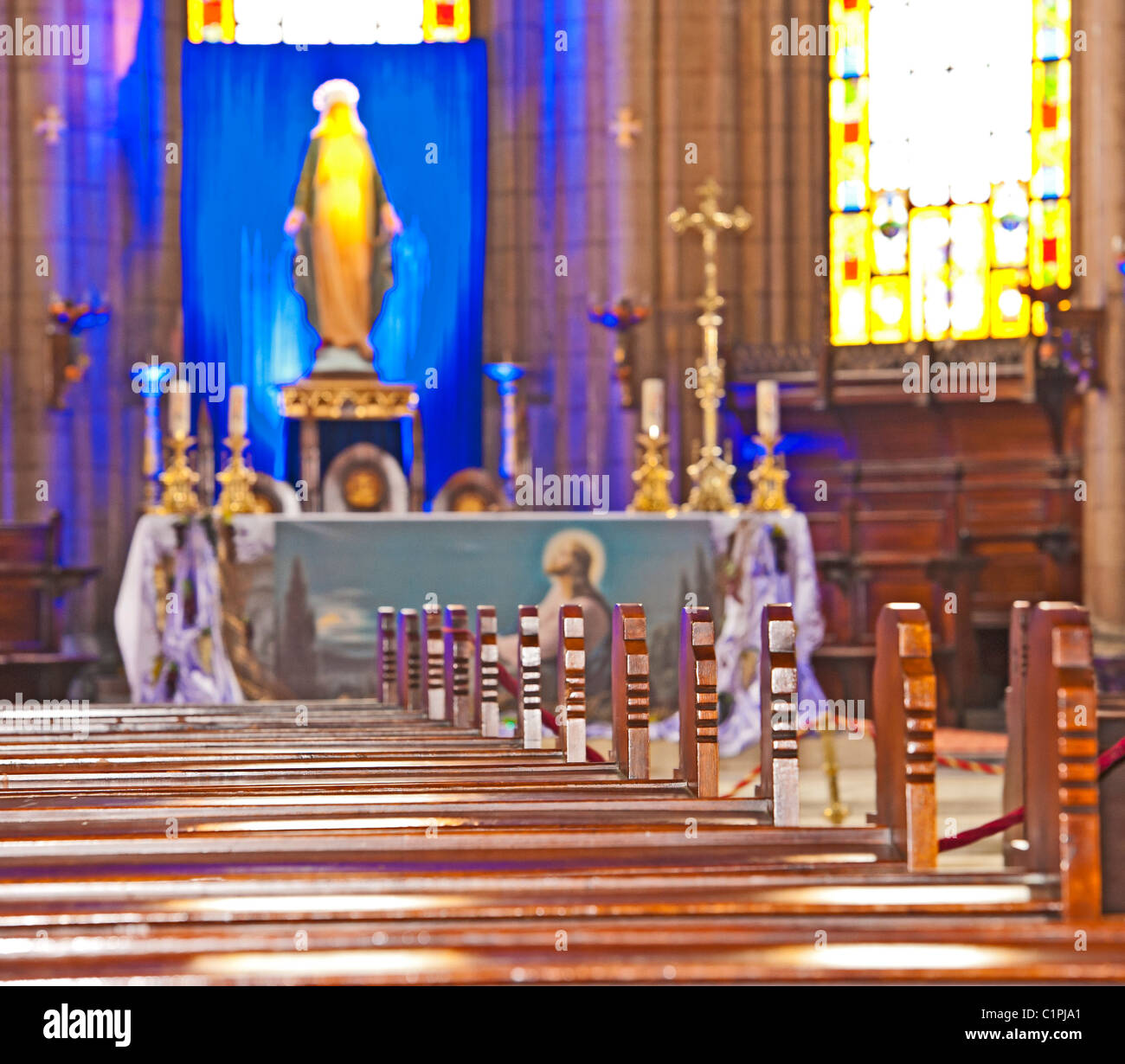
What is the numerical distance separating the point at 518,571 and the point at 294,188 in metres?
5.41

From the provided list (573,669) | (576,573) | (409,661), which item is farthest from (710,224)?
(573,669)

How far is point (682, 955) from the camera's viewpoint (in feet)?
8.59

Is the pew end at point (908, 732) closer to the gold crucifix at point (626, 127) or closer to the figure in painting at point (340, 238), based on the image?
the figure in painting at point (340, 238)

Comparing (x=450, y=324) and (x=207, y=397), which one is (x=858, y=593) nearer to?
(x=450, y=324)

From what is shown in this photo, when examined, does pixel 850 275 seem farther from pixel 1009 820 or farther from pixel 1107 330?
pixel 1009 820

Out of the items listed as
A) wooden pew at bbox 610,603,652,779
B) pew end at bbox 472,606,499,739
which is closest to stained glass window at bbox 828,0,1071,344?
pew end at bbox 472,606,499,739

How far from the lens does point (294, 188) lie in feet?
47.4

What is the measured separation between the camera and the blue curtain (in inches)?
Result: 563

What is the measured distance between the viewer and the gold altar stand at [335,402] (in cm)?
1207

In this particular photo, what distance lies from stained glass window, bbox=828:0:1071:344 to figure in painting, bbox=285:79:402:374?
3.84 m

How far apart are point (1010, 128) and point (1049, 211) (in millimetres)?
740

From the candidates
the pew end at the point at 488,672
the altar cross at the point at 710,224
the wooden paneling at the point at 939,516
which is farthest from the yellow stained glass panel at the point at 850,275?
the pew end at the point at 488,672
